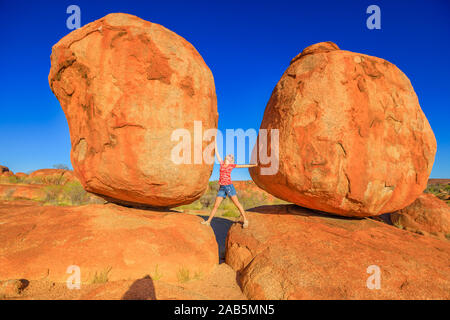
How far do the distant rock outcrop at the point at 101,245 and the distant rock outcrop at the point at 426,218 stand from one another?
6108 mm

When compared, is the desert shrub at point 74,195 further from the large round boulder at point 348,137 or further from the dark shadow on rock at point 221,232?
the large round boulder at point 348,137

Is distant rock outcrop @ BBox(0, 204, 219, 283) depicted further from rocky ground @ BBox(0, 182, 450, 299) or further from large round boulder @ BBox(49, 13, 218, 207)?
large round boulder @ BBox(49, 13, 218, 207)

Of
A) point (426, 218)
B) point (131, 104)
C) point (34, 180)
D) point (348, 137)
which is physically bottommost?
point (426, 218)

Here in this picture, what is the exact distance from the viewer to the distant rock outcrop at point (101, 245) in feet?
9.86

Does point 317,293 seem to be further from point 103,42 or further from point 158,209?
point 103,42

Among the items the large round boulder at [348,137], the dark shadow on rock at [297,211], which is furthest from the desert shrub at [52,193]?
the large round boulder at [348,137]

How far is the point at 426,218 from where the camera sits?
666cm

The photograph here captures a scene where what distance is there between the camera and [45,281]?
9.39 ft

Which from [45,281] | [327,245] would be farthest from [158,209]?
[327,245]

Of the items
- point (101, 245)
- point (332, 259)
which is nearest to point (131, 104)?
point (101, 245)

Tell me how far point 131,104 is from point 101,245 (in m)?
2.08

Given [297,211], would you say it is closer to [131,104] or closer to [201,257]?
[201,257]

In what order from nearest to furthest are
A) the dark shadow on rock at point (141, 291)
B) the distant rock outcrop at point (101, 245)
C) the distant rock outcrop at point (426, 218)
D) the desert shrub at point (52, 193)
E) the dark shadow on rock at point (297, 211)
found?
the dark shadow on rock at point (141, 291) < the distant rock outcrop at point (101, 245) < the dark shadow on rock at point (297, 211) < the distant rock outcrop at point (426, 218) < the desert shrub at point (52, 193)
